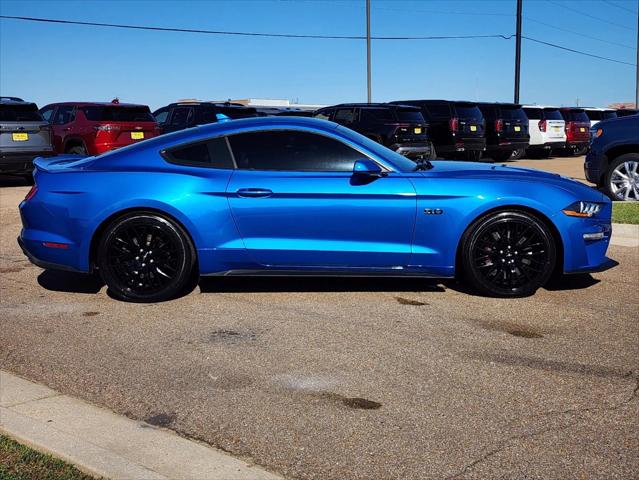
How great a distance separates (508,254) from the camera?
5965 millimetres

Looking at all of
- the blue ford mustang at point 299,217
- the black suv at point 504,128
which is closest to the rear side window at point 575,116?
the black suv at point 504,128

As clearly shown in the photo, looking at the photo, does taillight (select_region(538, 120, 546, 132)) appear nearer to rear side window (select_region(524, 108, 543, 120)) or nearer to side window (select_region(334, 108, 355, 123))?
rear side window (select_region(524, 108, 543, 120))

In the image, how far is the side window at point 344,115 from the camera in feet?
59.8

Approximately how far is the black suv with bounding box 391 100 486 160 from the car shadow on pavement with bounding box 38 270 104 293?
14770 millimetres

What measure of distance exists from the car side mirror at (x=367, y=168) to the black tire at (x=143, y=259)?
4.73ft

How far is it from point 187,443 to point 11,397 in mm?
1184

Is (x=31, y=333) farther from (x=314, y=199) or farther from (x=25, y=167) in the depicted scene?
(x=25, y=167)

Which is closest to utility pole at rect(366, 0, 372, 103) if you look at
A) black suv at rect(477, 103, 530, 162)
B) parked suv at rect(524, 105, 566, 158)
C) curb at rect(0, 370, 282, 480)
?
parked suv at rect(524, 105, 566, 158)

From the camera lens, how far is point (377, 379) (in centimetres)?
429

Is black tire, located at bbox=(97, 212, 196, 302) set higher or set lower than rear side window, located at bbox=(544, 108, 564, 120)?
lower

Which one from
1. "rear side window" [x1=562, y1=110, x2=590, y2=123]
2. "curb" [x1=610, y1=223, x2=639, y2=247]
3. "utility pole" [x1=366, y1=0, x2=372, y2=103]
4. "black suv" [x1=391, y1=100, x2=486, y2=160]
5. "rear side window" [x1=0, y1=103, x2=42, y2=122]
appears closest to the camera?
"curb" [x1=610, y1=223, x2=639, y2=247]

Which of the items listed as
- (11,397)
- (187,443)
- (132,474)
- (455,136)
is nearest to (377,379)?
(187,443)

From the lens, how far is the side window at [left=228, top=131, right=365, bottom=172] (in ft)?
19.7

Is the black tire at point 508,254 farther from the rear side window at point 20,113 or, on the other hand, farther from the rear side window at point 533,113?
the rear side window at point 533,113
